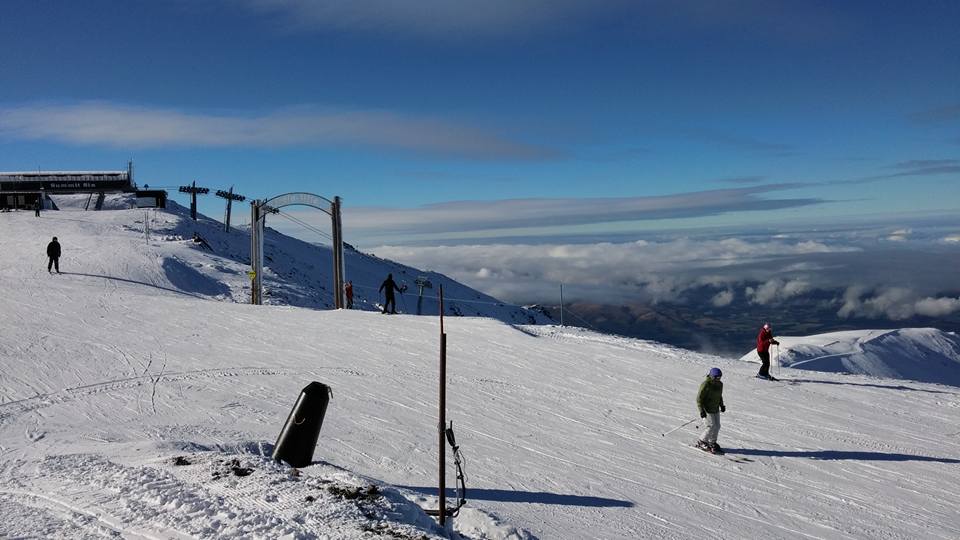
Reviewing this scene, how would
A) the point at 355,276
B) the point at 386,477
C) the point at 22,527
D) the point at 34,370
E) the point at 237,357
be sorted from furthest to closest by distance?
the point at 355,276 < the point at 237,357 < the point at 34,370 < the point at 386,477 < the point at 22,527

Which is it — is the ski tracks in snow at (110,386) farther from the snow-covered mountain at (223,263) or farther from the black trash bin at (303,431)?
the snow-covered mountain at (223,263)

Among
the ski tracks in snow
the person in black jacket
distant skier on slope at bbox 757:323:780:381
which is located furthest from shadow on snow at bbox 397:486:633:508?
the person in black jacket

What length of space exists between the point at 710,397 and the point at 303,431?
7.47 meters

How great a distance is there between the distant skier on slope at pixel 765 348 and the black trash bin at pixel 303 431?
43.2ft

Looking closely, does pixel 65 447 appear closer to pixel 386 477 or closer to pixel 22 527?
pixel 22 527

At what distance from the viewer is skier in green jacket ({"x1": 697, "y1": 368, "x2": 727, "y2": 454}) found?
12.3 meters

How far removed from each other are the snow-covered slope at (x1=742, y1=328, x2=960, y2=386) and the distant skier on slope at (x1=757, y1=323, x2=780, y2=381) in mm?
20836

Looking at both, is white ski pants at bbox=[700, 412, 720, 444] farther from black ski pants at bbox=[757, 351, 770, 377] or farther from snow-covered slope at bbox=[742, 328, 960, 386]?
snow-covered slope at bbox=[742, 328, 960, 386]

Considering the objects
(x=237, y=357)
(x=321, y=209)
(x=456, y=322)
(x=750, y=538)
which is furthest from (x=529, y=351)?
(x=321, y=209)

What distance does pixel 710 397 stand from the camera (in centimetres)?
1238

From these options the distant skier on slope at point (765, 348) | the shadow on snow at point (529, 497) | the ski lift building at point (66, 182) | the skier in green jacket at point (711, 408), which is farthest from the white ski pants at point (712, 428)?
the ski lift building at point (66, 182)

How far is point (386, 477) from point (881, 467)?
336 inches

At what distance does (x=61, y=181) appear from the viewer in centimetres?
6750

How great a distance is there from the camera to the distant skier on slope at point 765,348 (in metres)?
18.1
